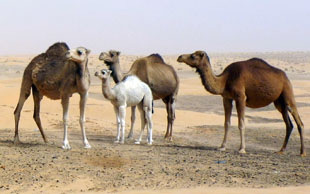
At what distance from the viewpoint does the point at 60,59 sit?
11.3 metres

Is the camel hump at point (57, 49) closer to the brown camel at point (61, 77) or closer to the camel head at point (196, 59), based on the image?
the brown camel at point (61, 77)

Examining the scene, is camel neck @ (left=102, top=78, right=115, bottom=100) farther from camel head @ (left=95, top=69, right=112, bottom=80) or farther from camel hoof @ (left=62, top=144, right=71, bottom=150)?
camel hoof @ (left=62, top=144, right=71, bottom=150)

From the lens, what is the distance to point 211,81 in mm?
11992

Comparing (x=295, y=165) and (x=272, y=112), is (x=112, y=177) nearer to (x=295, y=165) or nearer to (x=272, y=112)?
(x=295, y=165)

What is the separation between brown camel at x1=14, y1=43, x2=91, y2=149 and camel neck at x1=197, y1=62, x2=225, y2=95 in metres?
2.79

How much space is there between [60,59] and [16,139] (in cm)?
217

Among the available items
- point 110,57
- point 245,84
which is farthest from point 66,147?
point 245,84

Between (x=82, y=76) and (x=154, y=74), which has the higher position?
(x=82, y=76)

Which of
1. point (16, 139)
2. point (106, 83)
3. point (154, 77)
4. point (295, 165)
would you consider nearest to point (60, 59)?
point (106, 83)

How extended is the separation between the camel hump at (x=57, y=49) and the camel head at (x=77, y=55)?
1.13 metres

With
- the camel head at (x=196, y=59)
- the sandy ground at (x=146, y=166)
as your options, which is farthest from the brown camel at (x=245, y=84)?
the sandy ground at (x=146, y=166)

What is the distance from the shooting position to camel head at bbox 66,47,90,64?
Result: 33.7ft

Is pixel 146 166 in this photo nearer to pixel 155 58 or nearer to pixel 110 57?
pixel 110 57

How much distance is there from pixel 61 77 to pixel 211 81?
348 cm
